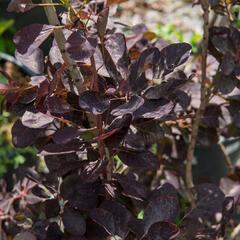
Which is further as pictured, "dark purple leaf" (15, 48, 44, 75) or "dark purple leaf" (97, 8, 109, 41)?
"dark purple leaf" (15, 48, 44, 75)

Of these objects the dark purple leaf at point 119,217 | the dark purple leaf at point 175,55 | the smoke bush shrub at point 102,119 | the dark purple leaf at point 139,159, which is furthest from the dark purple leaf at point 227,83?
the dark purple leaf at point 119,217

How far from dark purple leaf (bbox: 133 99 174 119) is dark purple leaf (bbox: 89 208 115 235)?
203 millimetres

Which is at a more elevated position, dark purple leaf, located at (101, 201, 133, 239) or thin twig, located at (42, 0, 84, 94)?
thin twig, located at (42, 0, 84, 94)

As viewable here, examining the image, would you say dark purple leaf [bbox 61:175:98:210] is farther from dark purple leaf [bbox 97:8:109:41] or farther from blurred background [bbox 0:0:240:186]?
dark purple leaf [bbox 97:8:109:41]

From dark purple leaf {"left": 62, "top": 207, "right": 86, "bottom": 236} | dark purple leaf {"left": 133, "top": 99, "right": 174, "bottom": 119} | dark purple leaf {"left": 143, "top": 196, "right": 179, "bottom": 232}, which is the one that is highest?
dark purple leaf {"left": 133, "top": 99, "right": 174, "bottom": 119}

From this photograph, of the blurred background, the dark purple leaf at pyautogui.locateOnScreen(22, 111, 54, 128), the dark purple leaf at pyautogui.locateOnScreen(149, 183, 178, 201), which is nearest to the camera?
Answer: the dark purple leaf at pyautogui.locateOnScreen(22, 111, 54, 128)

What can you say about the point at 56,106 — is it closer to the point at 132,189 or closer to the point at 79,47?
the point at 79,47

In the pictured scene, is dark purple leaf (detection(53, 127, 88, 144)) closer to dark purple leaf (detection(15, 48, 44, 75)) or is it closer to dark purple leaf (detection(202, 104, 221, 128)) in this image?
dark purple leaf (detection(15, 48, 44, 75))

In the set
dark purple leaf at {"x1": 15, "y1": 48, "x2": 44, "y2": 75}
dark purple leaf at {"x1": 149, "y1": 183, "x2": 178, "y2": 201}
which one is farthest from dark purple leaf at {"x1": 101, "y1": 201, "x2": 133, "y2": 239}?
dark purple leaf at {"x1": 15, "y1": 48, "x2": 44, "y2": 75}

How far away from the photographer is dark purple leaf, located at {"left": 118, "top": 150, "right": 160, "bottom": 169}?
71 centimetres

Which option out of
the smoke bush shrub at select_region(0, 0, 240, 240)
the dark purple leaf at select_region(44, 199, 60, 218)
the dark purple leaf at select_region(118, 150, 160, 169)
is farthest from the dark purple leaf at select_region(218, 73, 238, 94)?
the dark purple leaf at select_region(44, 199, 60, 218)

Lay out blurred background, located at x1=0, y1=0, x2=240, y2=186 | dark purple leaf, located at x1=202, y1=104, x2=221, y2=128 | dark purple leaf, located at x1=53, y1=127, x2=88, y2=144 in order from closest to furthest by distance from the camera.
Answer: dark purple leaf, located at x1=53, y1=127, x2=88, y2=144, dark purple leaf, located at x1=202, y1=104, x2=221, y2=128, blurred background, located at x1=0, y1=0, x2=240, y2=186

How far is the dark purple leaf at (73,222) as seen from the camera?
0.77m

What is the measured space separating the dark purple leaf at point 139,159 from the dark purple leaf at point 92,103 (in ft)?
0.43
